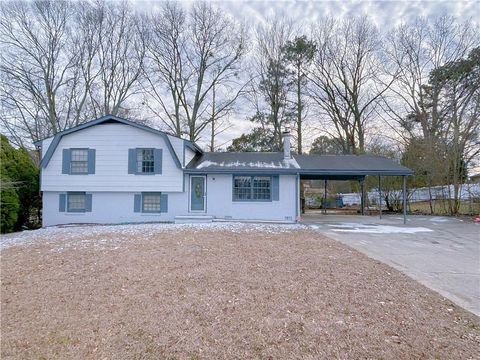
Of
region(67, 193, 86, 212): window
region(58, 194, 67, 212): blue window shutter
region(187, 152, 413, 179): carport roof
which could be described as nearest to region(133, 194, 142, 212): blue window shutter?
region(67, 193, 86, 212): window

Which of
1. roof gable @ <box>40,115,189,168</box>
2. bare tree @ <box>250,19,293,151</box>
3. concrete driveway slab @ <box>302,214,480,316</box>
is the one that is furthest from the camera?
bare tree @ <box>250,19,293,151</box>

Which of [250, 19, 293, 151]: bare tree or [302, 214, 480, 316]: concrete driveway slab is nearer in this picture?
[302, 214, 480, 316]: concrete driveway slab

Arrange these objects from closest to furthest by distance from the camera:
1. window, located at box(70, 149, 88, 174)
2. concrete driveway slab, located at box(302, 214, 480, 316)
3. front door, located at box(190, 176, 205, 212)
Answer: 1. concrete driveway slab, located at box(302, 214, 480, 316)
2. window, located at box(70, 149, 88, 174)
3. front door, located at box(190, 176, 205, 212)

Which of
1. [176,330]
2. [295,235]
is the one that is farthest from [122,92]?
[176,330]

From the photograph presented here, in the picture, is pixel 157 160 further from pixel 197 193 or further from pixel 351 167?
pixel 351 167

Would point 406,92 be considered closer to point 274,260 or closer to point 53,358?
point 274,260

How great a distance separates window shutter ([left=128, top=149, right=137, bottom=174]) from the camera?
13.6 meters

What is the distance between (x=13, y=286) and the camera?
4.79 meters

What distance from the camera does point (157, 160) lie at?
13617 mm

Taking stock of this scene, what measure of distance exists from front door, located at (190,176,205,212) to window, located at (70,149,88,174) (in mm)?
5275

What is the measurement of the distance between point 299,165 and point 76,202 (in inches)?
453

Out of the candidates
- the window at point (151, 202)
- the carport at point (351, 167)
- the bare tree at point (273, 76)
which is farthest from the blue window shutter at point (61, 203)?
the bare tree at point (273, 76)

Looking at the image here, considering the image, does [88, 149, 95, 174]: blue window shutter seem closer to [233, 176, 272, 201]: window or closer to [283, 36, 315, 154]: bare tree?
[233, 176, 272, 201]: window

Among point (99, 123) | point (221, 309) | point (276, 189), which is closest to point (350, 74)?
point (276, 189)
